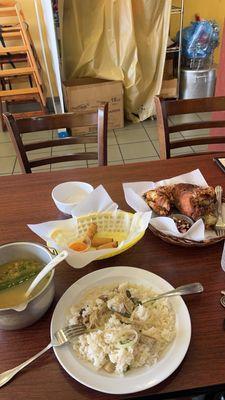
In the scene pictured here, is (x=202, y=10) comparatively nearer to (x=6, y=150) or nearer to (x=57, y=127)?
(x=6, y=150)

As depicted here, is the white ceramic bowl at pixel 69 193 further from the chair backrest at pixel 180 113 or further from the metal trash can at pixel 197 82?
the metal trash can at pixel 197 82

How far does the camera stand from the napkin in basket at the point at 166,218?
813 millimetres

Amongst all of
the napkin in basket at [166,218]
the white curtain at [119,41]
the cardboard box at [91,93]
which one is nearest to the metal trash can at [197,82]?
the white curtain at [119,41]

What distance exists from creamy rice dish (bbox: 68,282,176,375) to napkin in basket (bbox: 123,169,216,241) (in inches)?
7.3

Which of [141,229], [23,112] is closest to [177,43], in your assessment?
[23,112]

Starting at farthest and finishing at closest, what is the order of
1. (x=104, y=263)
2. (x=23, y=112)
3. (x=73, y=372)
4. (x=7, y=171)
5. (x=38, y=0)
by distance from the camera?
(x=23, y=112), (x=38, y=0), (x=7, y=171), (x=104, y=263), (x=73, y=372)

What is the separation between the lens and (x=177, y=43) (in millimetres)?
3314

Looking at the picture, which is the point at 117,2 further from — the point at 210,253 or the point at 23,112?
the point at 210,253

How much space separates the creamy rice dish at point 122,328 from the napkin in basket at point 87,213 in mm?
87

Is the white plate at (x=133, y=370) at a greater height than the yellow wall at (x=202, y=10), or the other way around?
the yellow wall at (x=202, y=10)

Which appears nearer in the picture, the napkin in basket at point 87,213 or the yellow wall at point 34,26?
the napkin in basket at point 87,213

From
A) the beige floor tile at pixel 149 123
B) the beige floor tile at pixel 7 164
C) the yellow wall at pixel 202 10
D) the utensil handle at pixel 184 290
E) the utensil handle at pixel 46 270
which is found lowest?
the beige floor tile at pixel 7 164

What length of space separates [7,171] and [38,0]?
5.79 ft

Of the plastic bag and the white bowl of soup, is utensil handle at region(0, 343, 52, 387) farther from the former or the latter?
the plastic bag
